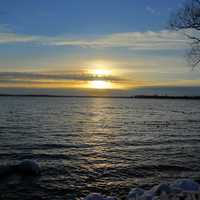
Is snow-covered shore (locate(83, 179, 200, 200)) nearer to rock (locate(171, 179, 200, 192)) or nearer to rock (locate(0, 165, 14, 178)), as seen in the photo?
rock (locate(171, 179, 200, 192))

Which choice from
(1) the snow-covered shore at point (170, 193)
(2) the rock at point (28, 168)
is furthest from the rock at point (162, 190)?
(2) the rock at point (28, 168)

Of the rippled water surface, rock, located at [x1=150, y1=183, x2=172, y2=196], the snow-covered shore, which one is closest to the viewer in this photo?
the snow-covered shore

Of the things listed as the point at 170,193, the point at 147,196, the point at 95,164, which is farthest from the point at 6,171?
the point at 170,193

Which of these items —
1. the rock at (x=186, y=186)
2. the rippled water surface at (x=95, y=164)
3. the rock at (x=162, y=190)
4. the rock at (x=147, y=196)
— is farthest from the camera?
the rippled water surface at (x=95, y=164)

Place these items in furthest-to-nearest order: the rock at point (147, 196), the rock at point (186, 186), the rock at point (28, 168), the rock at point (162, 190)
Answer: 1. the rock at point (28, 168)
2. the rock at point (186, 186)
3. the rock at point (162, 190)
4. the rock at point (147, 196)

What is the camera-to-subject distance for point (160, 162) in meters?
19.7

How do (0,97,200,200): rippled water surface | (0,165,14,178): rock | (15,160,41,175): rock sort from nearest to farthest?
(0,97,200,200): rippled water surface → (0,165,14,178): rock → (15,160,41,175): rock

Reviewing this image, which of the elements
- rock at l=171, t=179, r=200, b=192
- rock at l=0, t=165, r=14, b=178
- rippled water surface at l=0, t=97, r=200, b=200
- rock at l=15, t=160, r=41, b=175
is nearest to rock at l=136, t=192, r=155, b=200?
rock at l=171, t=179, r=200, b=192

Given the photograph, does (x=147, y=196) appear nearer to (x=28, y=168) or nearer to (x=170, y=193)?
(x=170, y=193)

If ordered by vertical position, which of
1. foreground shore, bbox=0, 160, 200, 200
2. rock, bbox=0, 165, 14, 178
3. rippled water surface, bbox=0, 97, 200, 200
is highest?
foreground shore, bbox=0, 160, 200, 200

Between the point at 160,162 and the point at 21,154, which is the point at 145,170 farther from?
the point at 21,154

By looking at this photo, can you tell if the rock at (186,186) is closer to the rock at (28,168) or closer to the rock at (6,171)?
the rock at (28,168)

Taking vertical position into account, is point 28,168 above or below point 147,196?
below


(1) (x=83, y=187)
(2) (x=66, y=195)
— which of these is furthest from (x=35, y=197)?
(1) (x=83, y=187)
